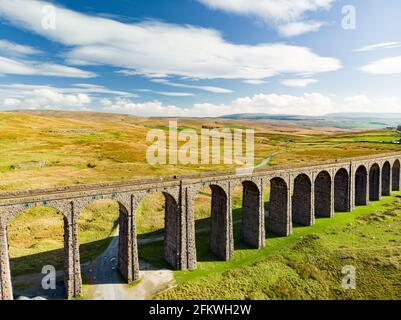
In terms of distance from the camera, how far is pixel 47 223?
2335 inches

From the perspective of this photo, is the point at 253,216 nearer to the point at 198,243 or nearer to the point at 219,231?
the point at 219,231

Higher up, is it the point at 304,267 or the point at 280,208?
the point at 280,208

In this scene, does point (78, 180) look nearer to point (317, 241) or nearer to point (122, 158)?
point (122, 158)

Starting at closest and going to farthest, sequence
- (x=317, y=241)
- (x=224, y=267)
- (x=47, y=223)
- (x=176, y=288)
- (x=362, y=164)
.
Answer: (x=176, y=288), (x=224, y=267), (x=317, y=241), (x=47, y=223), (x=362, y=164)

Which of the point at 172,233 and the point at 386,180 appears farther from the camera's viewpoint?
the point at 386,180

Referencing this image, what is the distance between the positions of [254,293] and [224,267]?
270 inches

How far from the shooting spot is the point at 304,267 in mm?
46375

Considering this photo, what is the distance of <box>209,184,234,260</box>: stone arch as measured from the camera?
156ft

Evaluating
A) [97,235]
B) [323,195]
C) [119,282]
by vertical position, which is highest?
[323,195]

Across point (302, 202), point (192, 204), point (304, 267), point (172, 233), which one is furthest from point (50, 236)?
point (302, 202)

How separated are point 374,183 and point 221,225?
53624 millimetres

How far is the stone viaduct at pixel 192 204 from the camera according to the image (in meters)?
34.6

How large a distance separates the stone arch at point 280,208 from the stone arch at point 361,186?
96.1ft
